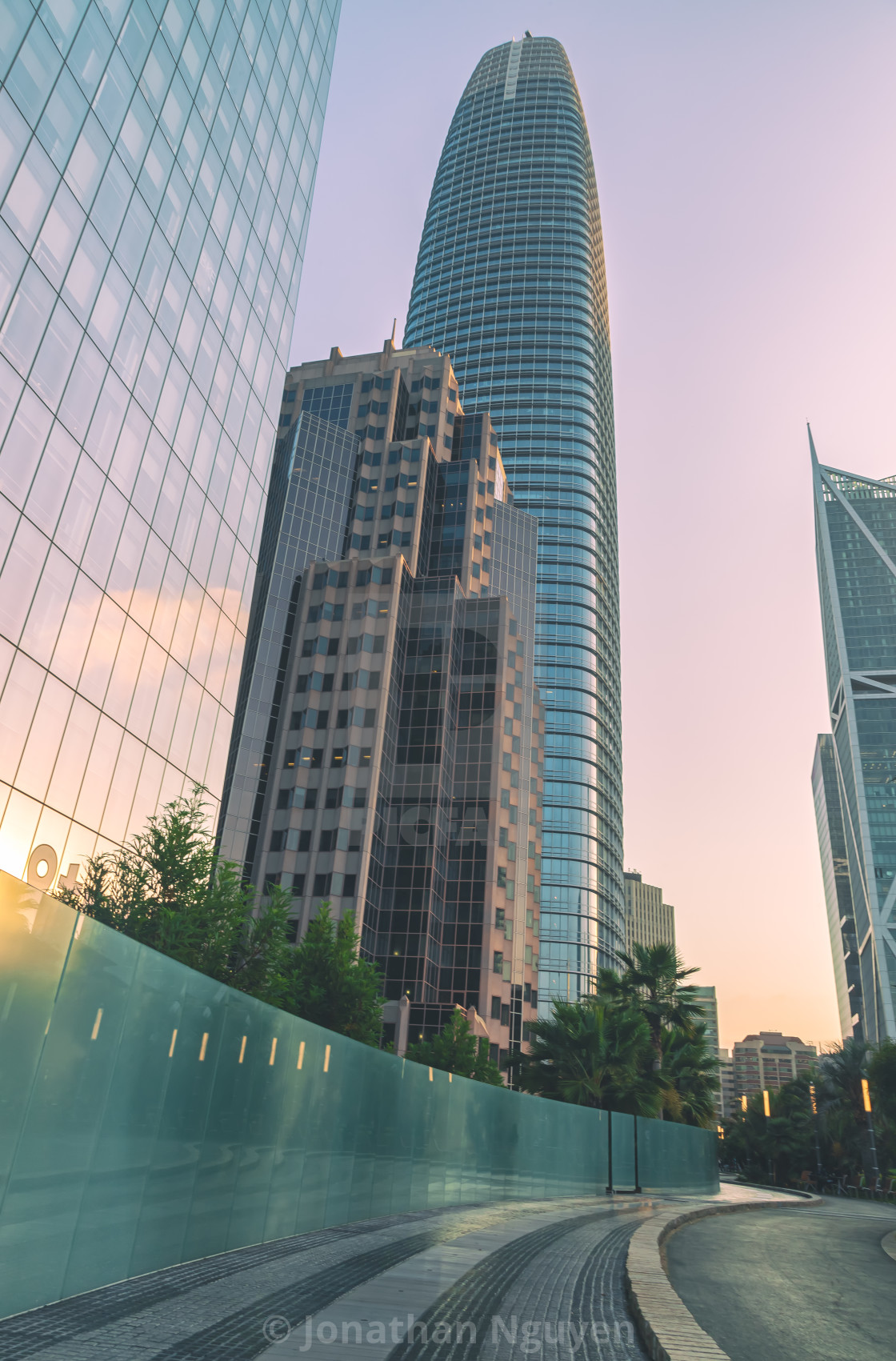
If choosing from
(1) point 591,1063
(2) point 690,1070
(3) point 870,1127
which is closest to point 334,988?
(1) point 591,1063

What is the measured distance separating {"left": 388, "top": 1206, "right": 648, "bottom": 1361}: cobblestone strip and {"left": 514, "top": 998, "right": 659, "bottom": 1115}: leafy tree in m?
19.5

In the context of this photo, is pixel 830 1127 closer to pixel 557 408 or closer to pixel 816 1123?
pixel 816 1123

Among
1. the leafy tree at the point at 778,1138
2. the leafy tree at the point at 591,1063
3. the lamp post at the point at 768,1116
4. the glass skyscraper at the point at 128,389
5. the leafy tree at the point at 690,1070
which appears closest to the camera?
the glass skyscraper at the point at 128,389

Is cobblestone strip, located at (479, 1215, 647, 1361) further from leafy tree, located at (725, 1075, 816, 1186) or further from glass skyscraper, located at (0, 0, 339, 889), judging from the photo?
leafy tree, located at (725, 1075, 816, 1186)

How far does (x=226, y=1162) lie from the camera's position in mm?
11297

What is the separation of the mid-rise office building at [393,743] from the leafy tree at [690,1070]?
3444cm

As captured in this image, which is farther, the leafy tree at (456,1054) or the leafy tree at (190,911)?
the leafy tree at (456,1054)

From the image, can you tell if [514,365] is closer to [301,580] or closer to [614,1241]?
[301,580]

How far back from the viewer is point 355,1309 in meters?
8.48

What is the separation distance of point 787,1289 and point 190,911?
1329 cm

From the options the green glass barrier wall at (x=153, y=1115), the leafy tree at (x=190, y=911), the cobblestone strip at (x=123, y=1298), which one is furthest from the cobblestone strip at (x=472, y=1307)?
the leafy tree at (x=190, y=911)

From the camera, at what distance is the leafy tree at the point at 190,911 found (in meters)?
20.4

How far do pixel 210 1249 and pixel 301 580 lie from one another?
80359 mm

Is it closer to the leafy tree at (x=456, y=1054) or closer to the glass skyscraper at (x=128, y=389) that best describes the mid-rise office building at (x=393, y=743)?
the leafy tree at (x=456, y=1054)
